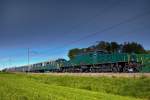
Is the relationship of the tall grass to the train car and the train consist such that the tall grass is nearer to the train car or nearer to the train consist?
the train consist

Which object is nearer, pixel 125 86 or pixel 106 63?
pixel 125 86

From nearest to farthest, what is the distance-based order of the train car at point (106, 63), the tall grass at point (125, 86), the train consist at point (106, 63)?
1. the tall grass at point (125, 86)
2. the train consist at point (106, 63)
3. the train car at point (106, 63)

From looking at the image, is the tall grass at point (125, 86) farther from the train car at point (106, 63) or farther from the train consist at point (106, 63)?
the train car at point (106, 63)

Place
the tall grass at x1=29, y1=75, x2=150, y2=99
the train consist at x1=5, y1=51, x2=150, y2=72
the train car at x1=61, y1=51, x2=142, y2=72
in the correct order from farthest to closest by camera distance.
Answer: the train car at x1=61, y1=51, x2=142, y2=72
the train consist at x1=5, y1=51, x2=150, y2=72
the tall grass at x1=29, y1=75, x2=150, y2=99

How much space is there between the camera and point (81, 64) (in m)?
55.4

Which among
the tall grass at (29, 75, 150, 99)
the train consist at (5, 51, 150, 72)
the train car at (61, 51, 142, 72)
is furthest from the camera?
the train car at (61, 51, 142, 72)

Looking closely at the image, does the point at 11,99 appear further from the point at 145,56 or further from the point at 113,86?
the point at 145,56

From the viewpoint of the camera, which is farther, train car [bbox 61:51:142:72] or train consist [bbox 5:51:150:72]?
train car [bbox 61:51:142:72]

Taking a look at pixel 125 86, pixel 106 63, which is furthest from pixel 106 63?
pixel 125 86

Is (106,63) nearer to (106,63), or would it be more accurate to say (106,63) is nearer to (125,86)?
(106,63)

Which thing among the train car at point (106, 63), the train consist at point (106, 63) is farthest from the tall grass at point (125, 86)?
the train car at point (106, 63)

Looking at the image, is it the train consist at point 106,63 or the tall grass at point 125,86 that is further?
the train consist at point 106,63

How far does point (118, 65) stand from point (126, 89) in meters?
18.9

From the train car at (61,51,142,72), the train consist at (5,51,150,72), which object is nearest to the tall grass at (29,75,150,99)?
the train consist at (5,51,150,72)
